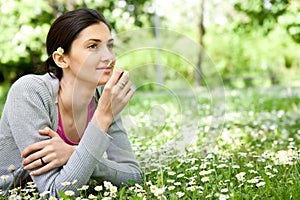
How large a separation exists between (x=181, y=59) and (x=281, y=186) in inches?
30.8

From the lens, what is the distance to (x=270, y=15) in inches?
239

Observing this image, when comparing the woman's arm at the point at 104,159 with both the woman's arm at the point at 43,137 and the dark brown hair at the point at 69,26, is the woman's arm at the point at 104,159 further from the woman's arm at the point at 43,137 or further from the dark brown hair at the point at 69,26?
the dark brown hair at the point at 69,26

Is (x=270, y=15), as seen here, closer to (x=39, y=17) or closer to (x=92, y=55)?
(x=39, y=17)

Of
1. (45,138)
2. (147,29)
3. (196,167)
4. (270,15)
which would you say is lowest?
(196,167)

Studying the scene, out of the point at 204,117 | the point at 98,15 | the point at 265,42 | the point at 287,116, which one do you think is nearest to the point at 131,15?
the point at 204,117

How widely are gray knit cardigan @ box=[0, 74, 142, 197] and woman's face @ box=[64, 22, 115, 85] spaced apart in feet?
0.50

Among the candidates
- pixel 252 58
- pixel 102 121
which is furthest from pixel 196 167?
pixel 252 58

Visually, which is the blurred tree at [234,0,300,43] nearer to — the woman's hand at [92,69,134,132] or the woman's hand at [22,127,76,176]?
the woman's hand at [92,69,134,132]

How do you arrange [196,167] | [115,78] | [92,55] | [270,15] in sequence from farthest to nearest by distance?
[270,15] < [196,167] < [92,55] < [115,78]

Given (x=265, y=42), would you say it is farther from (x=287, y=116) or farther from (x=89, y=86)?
(x=89, y=86)

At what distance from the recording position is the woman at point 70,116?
7.07ft

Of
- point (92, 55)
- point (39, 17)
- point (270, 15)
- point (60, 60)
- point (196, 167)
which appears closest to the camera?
point (92, 55)

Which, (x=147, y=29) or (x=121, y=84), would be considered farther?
(x=147, y=29)

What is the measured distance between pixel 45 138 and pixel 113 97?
1.26 feet
